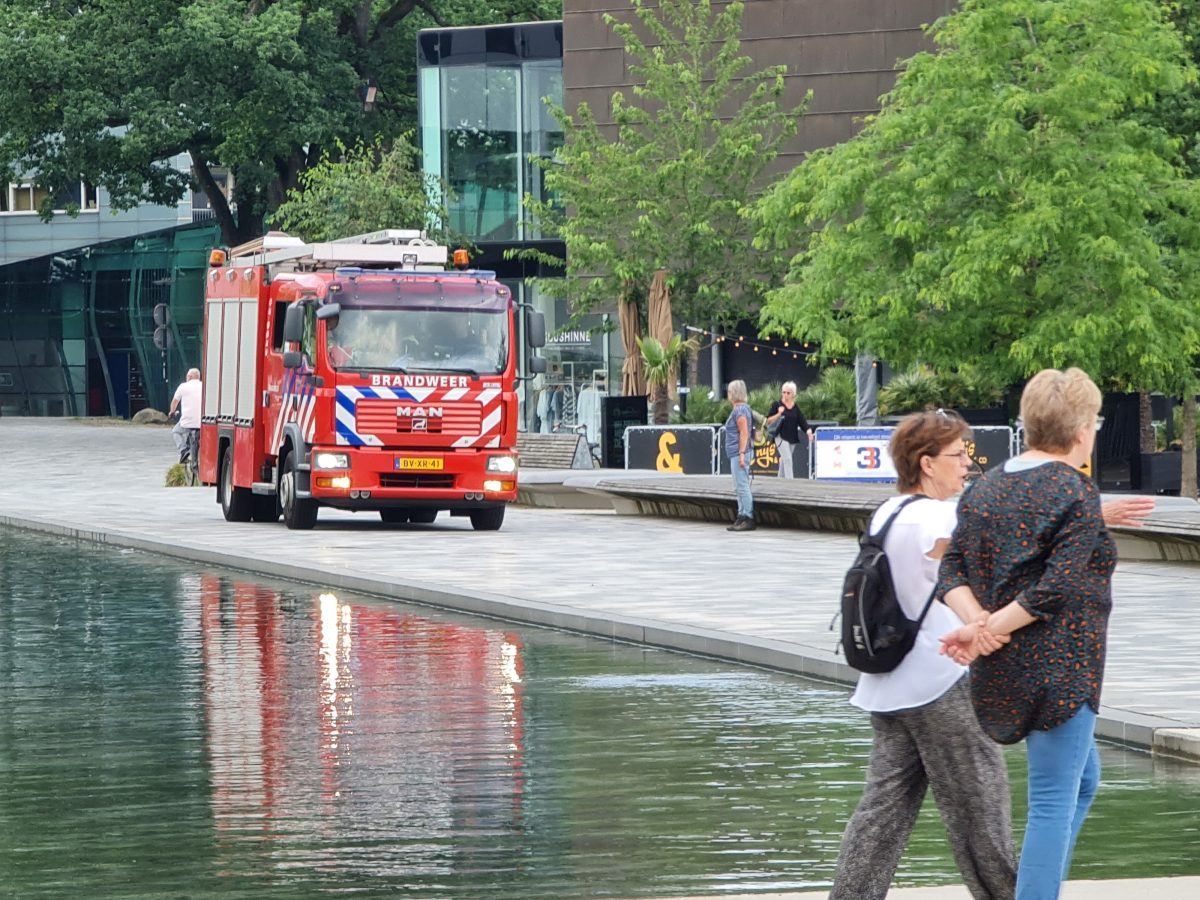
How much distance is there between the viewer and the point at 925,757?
668cm

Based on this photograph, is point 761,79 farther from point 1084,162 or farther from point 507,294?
point 507,294

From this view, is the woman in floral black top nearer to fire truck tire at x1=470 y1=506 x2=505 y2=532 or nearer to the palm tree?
fire truck tire at x1=470 y1=506 x2=505 y2=532

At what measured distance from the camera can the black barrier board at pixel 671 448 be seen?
36812mm

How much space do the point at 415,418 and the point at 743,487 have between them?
3643 mm

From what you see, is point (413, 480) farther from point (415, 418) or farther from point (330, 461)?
point (330, 461)

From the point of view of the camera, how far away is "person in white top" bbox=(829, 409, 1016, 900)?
6.64 meters

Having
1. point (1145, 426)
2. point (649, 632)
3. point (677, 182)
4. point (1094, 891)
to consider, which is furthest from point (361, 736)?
point (677, 182)

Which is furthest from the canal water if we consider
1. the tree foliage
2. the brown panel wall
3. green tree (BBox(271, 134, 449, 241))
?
green tree (BBox(271, 134, 449, 241))

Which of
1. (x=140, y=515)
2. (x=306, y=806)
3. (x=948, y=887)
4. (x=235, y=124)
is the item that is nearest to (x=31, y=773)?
(x=306, y=806)

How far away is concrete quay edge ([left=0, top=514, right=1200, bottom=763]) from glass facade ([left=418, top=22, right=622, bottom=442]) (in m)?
31.7

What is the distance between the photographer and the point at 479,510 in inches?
1098

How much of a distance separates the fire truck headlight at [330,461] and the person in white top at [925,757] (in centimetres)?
2014

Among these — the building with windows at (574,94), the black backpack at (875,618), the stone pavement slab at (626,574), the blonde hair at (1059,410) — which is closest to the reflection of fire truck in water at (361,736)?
the stone pavement slab at (626,574)

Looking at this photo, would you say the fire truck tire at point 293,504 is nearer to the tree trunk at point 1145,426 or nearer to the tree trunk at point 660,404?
the tree trunk at point 1145,426
